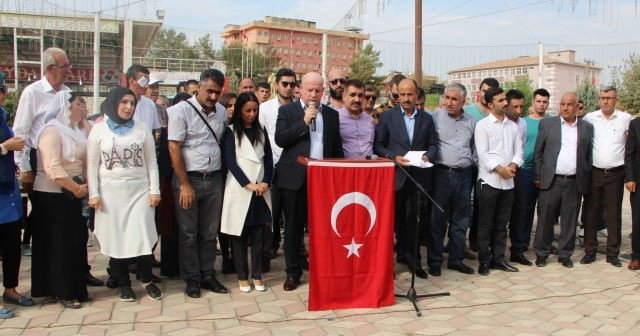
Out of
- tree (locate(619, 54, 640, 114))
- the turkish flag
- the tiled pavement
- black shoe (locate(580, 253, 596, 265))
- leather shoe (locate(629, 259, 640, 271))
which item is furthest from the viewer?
tree (locate(619, 54, 640, 114))

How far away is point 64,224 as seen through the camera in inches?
173

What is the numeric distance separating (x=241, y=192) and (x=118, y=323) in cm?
135

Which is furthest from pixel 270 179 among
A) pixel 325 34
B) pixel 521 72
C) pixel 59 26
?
pixel 521 72

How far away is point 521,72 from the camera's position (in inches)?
2345

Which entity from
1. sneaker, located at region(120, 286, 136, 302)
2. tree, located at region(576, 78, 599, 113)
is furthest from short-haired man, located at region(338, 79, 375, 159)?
tree, located at region(576, 78, 599, 113)

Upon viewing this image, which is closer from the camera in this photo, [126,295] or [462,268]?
[126,295]

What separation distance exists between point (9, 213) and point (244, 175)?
1.74 m

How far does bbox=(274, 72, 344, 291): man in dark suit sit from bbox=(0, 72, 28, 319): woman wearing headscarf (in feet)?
6.45

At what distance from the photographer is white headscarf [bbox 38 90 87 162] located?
14.3 ft

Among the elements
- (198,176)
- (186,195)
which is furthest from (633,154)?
(186,195)

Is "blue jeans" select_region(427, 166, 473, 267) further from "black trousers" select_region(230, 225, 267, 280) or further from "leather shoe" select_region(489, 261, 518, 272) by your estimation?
"black trousers" select_region(230, 225, 267, 280)

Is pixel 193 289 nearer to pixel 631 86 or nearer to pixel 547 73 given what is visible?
pixel 631 86

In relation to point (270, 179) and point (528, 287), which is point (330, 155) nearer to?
point (270, 179)

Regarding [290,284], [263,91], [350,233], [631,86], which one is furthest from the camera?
[631,86]
